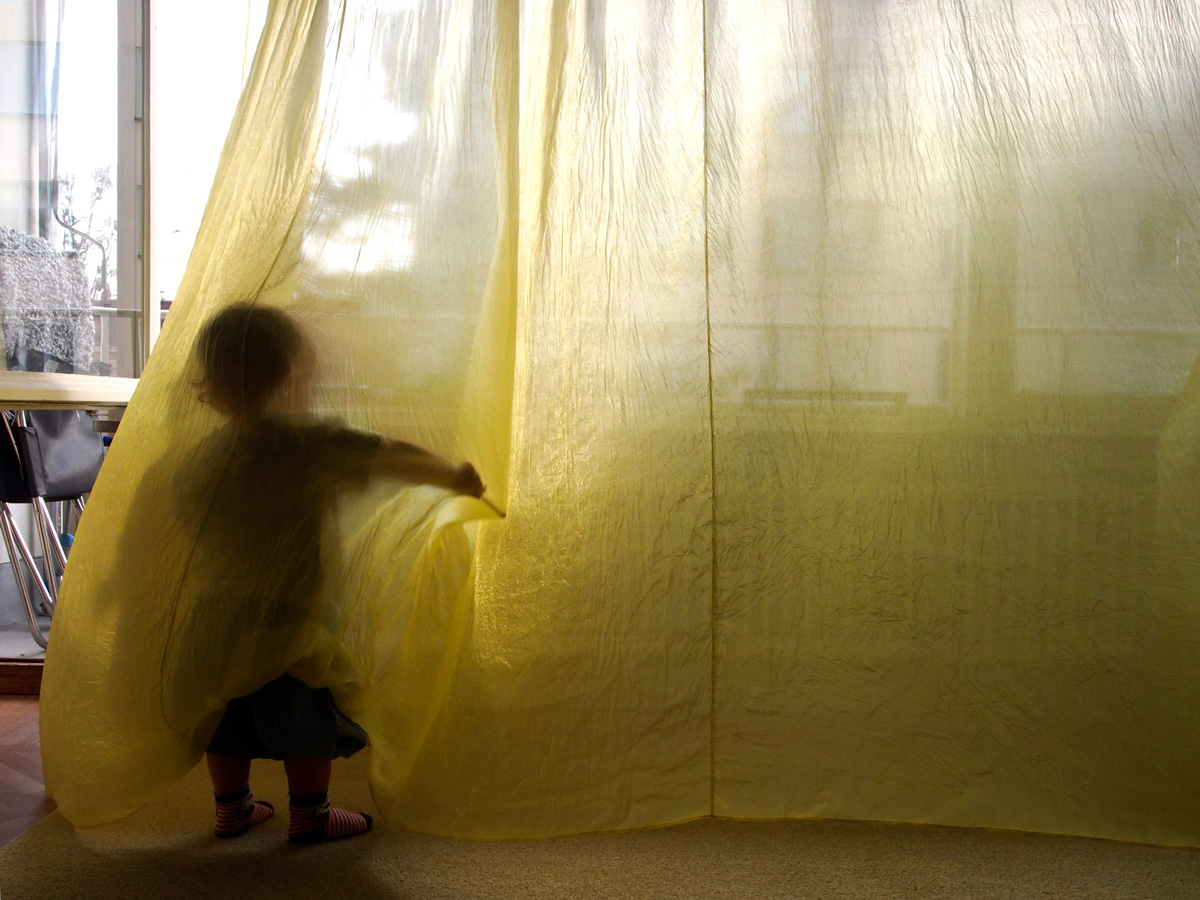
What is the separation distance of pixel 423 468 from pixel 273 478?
196mm

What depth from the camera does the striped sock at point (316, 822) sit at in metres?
1.20

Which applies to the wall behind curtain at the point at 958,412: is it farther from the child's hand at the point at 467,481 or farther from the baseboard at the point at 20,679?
the baseboard at the point at 20,679

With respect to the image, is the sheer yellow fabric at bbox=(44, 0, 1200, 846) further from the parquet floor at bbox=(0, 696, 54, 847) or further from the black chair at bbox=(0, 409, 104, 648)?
the black chair at bbox=(0, 409, 104, 648)

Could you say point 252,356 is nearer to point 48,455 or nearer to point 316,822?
point 316,822

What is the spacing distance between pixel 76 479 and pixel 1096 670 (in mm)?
2199

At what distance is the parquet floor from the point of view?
1300 millimetres

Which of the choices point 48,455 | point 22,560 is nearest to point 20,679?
point 22,560

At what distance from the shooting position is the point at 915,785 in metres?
1.16

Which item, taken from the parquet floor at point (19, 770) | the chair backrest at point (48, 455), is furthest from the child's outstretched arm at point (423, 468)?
the chair backrest at point (48, 455)

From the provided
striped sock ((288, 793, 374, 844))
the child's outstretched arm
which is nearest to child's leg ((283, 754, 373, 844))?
striped sock ((288, 793, 374, 844))

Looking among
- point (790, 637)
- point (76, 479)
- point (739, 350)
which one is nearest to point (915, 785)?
point (790, 637)

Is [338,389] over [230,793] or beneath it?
over

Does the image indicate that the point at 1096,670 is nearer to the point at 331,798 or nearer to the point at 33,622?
the point at 331,798

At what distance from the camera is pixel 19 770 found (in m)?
1.47
